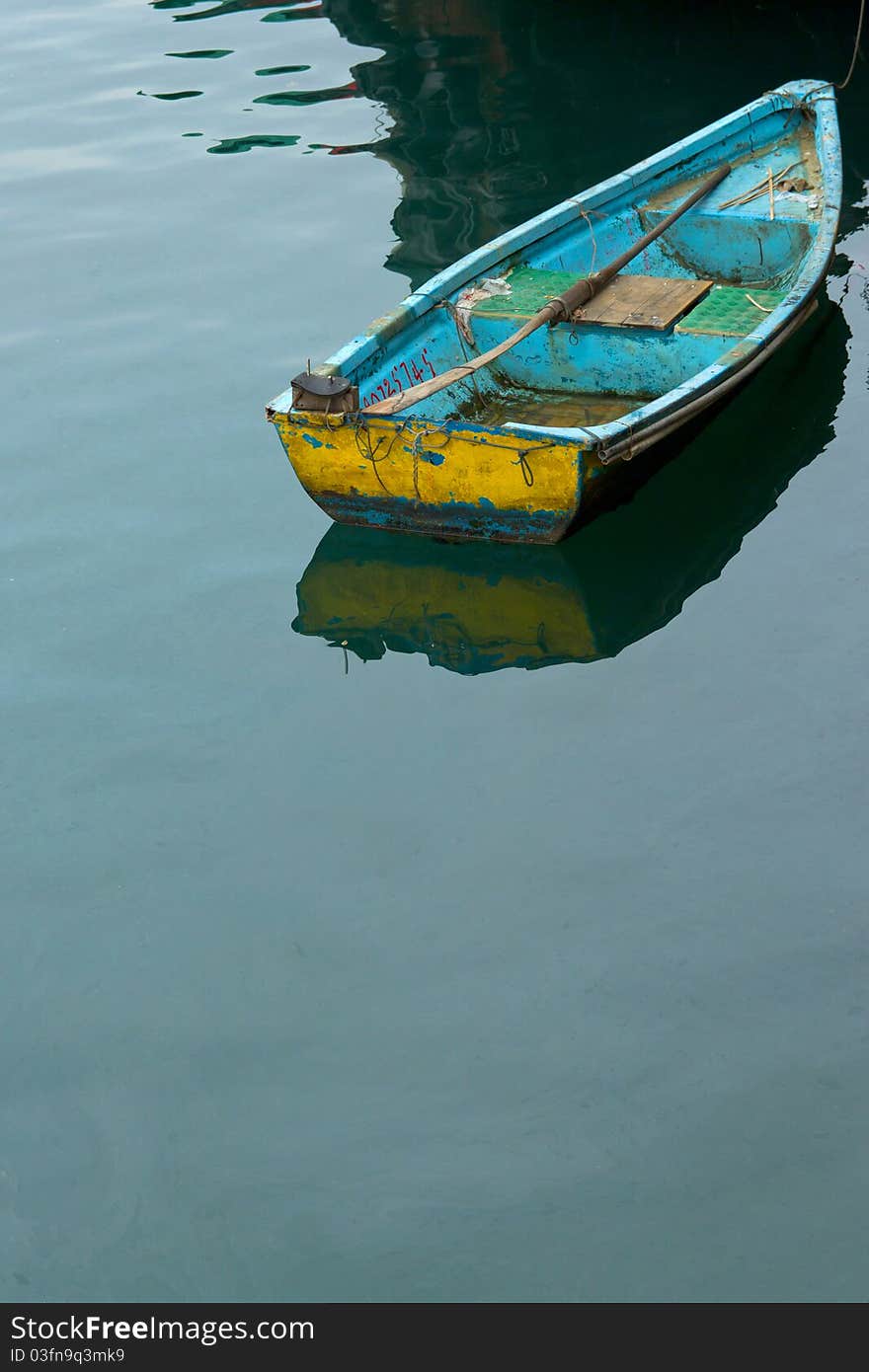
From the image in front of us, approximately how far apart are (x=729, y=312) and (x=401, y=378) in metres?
2.01

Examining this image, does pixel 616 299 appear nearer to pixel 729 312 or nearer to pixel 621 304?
pixel 621 304

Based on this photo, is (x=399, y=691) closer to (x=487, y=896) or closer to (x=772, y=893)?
(x=487, y=896)

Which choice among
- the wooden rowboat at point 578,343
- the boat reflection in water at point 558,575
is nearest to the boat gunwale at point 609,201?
the wooden rowboat at point 578,343

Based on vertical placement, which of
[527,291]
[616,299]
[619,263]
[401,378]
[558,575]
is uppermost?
[619,263]

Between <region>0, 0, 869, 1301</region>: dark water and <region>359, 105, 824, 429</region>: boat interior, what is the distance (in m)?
0.56

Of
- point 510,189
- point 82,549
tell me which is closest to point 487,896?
point 82,549

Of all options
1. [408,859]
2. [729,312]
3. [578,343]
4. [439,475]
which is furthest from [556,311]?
[408,859]

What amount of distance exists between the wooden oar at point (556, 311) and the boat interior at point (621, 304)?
3.0 inches

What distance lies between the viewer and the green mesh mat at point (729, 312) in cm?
805

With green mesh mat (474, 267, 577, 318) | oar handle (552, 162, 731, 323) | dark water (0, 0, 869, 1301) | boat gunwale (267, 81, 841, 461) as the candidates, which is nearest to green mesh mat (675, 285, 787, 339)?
boat gunwale (267, 81, 841, 461)

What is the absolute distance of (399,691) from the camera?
21.3 feet

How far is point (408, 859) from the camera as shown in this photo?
557 centimetres

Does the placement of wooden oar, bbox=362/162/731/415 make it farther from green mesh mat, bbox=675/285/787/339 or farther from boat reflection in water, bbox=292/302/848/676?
boat reflection in water, bbox=292/302/848/676
